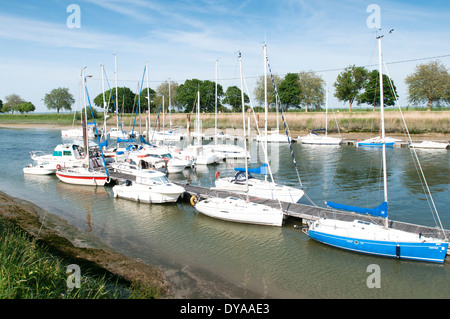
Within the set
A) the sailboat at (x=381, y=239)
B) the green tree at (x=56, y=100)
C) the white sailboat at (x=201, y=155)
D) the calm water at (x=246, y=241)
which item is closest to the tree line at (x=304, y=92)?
the green tree at (x=56, y=100)

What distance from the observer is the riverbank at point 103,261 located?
14682mm

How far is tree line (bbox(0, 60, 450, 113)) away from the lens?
8406cm

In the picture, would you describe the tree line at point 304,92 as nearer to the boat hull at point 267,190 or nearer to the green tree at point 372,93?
the green tree at point 372,93

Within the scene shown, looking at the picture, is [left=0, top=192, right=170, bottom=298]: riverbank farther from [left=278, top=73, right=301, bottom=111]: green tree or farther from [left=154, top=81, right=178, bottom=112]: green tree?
[left=154, top=81, right=178, bottom=112]: green tree

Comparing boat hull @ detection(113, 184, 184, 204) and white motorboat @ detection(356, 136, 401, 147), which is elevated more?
white motorboat @ detection(356, 136, 401, 147)

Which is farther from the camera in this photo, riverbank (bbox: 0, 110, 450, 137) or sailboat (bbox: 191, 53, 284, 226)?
riverbank (bbox: 0, 110, 450, 137)

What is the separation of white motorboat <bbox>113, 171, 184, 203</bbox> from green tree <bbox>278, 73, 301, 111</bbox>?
89.8 metres

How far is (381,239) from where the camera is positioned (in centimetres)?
1752

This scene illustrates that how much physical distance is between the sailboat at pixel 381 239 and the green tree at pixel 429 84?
79.2 metres

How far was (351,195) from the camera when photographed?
29828 millimetres

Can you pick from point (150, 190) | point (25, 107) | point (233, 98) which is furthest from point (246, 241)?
point (25, 107)

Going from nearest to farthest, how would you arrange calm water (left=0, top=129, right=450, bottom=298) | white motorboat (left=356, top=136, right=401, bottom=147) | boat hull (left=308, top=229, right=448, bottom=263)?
calm water (left=0, top=129, right=450, bottom=298) → boat hull (left=308, top=229, right=448, bottom=263) → white motorboat (left=356, top=136, right=401, bottom=147)

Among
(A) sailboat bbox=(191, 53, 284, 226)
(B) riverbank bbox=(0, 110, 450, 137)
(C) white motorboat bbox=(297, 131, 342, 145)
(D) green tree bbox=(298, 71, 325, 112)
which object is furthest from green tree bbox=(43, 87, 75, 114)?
(A) sailboat bbox=(191, 53, 284, 226)

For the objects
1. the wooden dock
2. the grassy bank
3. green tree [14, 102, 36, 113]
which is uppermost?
green tree [14, 102, 36, 113]
